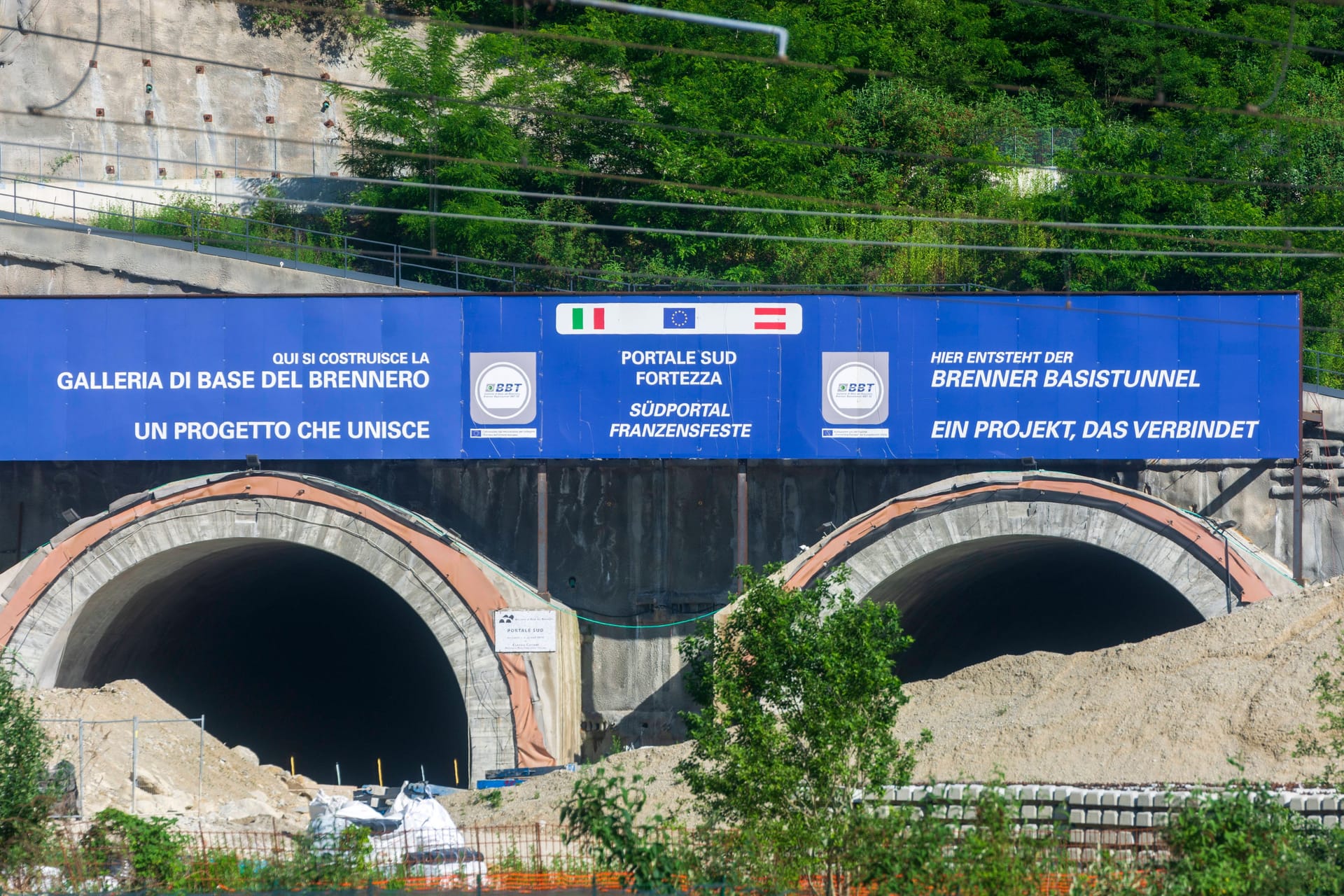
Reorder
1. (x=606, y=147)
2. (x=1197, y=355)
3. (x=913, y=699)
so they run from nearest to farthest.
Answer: (x=913, y=699), (x=1197, y=355), (x=606, y=147)

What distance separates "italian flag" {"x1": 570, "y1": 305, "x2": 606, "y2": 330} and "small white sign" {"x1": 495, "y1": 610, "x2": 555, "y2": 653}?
20.4 feet

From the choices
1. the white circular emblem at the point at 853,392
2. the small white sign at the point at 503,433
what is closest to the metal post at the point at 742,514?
the white circular emblem at the point at 853,392

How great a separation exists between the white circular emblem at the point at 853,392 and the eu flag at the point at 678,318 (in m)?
3.08

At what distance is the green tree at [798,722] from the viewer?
14.7 metres

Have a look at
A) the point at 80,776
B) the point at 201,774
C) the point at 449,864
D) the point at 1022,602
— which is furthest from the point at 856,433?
the point at 80,776

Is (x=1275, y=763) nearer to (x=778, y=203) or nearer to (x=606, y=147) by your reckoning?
(x=778, y=203)

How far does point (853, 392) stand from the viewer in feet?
98.2

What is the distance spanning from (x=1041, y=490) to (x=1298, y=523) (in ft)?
20.5

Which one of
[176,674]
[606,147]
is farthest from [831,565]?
[606,147]

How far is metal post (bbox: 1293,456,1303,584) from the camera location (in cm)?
2897

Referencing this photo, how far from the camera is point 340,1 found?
165ft

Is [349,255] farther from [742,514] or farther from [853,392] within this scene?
[853,392]

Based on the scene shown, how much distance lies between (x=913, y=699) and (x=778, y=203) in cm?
1760

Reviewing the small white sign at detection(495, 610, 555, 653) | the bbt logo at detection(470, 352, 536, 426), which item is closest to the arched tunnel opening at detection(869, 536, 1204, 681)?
the small white sign at detection(495, 610, 555, 653)
